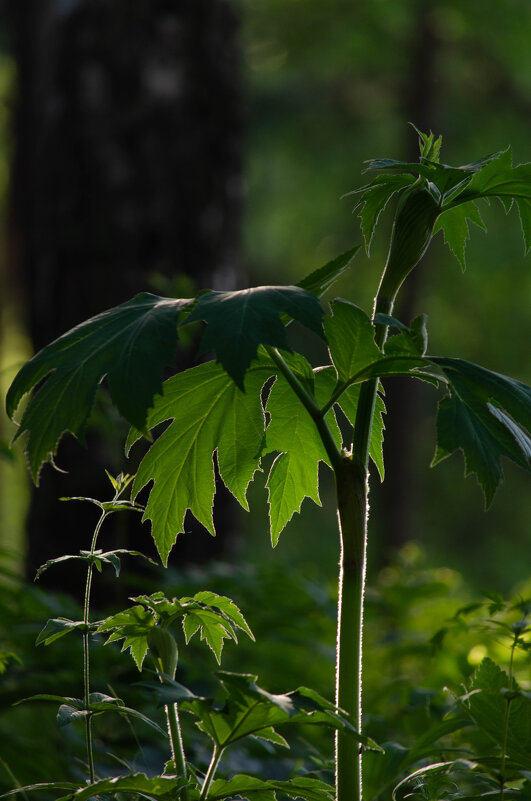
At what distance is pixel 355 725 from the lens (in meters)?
0.69

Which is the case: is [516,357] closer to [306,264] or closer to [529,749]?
[306,264]

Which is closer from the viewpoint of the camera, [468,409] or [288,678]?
[468,409]

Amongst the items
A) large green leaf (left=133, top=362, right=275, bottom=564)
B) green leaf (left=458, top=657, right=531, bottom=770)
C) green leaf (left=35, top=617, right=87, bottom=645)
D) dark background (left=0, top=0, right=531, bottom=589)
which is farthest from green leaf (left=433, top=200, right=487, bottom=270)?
dark background (left=0, top=0, right=531, bottom=589)

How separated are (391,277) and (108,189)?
2.10 m

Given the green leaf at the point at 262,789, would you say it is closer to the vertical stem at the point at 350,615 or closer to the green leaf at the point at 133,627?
the vertical stem at the point at 350,615

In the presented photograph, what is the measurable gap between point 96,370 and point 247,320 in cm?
14

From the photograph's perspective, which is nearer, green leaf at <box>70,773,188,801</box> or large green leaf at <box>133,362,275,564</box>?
green leaf at <box>70,773,188,801</box>

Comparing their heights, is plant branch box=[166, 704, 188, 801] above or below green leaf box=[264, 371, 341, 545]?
below

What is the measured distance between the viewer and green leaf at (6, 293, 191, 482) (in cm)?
67

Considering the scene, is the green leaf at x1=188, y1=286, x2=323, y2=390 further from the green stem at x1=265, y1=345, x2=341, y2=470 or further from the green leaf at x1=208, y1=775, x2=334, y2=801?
the green leaf at x1=208, y1=775, x2=334, y2=801

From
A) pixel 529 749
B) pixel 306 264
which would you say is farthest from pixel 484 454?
pixel 306 264

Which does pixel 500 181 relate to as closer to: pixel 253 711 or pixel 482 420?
pixel 482 420

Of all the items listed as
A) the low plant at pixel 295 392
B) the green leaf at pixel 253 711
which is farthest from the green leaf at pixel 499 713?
the green leaf at pixel 253 711

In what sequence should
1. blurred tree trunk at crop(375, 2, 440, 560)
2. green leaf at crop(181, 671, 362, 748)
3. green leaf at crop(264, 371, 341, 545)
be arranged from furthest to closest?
blurred tree trunk at crop(375, 2, 440, 560) → green leaf at crop(264, 371, 341, 545) → green leaf at crop(181, 671, 362, 748)
